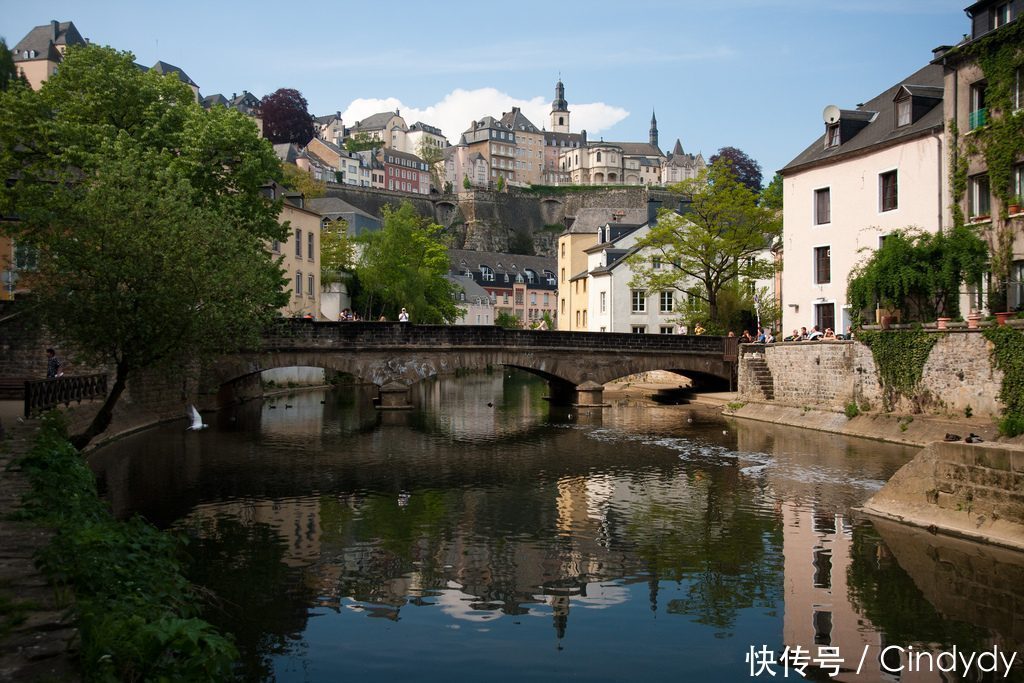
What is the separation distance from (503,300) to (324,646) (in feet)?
338

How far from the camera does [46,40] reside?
4158 inches

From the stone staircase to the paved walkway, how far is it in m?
32.9

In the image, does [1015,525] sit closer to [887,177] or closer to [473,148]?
[887,177]

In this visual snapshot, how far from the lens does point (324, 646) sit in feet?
35.6

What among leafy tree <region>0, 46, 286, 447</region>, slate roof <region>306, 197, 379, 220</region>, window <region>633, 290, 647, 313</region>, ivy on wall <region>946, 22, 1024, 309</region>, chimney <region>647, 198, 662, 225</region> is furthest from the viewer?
slate roof <region>306, 197, 379, 220</region>

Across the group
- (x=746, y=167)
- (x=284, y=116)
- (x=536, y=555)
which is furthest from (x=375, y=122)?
(x=536, y=555)

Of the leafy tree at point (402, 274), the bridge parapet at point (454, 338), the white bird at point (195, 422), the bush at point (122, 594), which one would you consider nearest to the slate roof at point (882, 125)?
the bridge parapet at point (454, 338)

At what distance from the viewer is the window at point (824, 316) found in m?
38.9

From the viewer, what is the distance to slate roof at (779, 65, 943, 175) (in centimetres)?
3369

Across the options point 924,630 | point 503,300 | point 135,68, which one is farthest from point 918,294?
point 503,300

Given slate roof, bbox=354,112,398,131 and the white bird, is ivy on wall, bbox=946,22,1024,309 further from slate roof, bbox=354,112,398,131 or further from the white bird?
slate roof, bbox=354,112,398,131

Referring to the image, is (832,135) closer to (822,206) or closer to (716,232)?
(822,206)

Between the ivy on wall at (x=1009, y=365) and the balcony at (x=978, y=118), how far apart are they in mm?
8350

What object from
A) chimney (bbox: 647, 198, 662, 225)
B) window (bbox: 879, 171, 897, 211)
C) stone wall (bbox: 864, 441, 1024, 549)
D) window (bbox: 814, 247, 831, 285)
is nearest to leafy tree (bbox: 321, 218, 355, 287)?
chimney (bbox: 647, 198, 662, 225)
